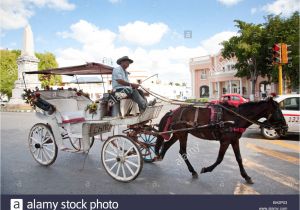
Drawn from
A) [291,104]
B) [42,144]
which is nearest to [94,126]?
[42,144]

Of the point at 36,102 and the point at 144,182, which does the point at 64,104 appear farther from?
the point at 144,182

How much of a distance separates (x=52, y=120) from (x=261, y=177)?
15.7ft

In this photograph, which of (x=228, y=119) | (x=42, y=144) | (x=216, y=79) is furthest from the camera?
(x=216, y=79)

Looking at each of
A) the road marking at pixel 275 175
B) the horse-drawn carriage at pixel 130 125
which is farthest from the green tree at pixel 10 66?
the road marking at pixel 275 175

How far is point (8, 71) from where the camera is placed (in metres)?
55.6

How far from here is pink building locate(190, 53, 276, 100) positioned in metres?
45.4

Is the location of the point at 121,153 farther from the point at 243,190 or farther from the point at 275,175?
the point at 275,175

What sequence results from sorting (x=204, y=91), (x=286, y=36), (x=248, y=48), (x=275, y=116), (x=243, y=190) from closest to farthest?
1. (x=243, y=190)
2. (x=275, y=116)
3. (x=286, y=36)
4. (x=248, y=48)
5. (x=204, y=91)

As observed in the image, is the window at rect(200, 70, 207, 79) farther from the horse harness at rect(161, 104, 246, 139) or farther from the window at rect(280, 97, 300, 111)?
the horse harness at rect(161, 104, 246, 139)

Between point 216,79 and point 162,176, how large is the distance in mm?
45380

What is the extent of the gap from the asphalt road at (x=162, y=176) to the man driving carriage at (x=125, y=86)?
1534 mm

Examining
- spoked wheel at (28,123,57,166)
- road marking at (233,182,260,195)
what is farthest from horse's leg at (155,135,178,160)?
spoked wheel at (28,123,57,166)

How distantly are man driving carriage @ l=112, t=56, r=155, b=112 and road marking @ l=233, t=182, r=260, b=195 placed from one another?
2.33m

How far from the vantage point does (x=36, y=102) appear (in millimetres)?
6938
